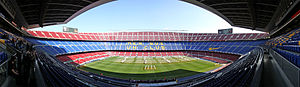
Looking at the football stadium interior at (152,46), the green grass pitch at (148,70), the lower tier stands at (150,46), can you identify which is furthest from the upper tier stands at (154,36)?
the green grass pitch at (148,70)

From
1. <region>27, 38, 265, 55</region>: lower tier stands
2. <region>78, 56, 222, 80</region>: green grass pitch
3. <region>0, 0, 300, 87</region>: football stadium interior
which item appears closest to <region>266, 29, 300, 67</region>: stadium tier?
<region>0, 0, 300, 87</region>: football stadium interior

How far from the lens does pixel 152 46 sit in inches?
2101

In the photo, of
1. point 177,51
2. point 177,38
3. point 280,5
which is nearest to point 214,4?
point 280,5

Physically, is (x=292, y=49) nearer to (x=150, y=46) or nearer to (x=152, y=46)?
(x=152, y=46)

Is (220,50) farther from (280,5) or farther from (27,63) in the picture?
(27,63)

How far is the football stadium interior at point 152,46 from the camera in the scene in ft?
32.1

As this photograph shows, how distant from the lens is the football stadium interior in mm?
9773

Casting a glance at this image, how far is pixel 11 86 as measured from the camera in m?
4.07

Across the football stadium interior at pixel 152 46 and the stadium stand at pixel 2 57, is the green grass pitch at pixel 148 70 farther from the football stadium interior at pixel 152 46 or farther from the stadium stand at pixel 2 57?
the stadium stand at pixel 2 57

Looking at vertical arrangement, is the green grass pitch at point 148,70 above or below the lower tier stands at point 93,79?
below

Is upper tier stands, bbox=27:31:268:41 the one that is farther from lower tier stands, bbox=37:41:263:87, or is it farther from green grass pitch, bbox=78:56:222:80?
lower tier stands, bbox=37:41:263:87

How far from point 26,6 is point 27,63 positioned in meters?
16.2

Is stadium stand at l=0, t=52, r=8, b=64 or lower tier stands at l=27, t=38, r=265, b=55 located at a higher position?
stadium stand at l=0, t=52, r=8, b=64

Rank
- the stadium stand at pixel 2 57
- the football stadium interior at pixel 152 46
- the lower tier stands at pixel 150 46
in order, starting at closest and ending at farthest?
the stadium stand at pixel 2 57 < the football stadium interior at pixel 152 46 < the lower tier stands at pixel 150 46
